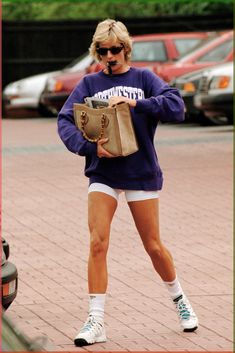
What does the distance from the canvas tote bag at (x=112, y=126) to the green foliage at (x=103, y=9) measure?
27388 millimetres

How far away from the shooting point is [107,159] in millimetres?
6914

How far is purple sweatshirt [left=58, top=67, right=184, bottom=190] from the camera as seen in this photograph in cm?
688

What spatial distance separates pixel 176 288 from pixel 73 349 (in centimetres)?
77

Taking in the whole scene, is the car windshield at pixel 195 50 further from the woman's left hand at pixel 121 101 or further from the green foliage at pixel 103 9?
the woman's left hand at pixel 121 101

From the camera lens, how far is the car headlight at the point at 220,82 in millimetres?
21453

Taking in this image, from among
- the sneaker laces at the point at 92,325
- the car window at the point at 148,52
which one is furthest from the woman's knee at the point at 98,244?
the car window at the point at 148,52

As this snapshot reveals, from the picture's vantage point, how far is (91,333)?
695 centimetres

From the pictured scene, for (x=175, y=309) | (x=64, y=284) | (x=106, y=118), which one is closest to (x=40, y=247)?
(x=64, y=284)

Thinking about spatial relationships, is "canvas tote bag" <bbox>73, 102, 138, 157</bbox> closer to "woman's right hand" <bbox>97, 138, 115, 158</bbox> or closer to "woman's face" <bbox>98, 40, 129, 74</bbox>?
"woman's right hand" <bbox>97, 138, 115, 158</bbox>

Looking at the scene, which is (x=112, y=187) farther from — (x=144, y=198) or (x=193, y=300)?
(x=193, y=300)

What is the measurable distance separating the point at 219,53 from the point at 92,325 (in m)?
18.0

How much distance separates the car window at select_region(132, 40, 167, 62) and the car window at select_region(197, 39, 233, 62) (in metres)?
1.62

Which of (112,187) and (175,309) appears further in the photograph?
(175,309)

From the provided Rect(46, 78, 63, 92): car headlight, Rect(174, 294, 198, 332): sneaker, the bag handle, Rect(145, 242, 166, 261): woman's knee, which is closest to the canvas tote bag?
the bag handle
